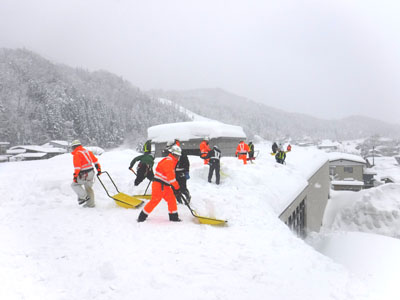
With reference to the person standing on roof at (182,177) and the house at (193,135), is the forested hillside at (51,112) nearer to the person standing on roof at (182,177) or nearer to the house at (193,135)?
the house at (193,135)

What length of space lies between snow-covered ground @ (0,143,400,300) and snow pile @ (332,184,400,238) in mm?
19874

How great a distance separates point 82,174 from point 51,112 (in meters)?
72.5

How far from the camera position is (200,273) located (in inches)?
158

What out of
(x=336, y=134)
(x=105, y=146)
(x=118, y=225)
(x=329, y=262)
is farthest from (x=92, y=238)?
(x=336, y=134)

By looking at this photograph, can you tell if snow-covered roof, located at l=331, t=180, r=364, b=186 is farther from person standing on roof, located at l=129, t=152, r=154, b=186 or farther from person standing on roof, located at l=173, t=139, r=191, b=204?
person standing on roof, located at l=129, t=152, r=154, b=186

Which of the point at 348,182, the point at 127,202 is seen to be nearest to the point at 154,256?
the point at 127,202

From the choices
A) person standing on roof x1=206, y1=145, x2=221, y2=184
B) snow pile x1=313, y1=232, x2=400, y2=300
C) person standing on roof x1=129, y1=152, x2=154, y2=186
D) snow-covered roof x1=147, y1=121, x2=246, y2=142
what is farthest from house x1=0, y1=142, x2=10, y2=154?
snow pile x1=313, y1=232, x2=400, y2=300

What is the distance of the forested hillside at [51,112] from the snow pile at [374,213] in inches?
2587

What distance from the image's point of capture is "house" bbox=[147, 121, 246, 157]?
64.6 feet

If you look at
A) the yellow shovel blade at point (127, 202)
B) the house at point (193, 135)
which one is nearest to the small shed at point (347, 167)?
the house at point (193, 135)

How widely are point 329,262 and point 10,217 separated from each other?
761cm

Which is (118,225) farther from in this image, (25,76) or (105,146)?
(25,76)

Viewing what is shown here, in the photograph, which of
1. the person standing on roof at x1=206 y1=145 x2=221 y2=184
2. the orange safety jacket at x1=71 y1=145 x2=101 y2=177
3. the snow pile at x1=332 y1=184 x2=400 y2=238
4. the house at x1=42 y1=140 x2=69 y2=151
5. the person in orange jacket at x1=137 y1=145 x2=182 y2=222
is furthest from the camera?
the house at x1=42 y1=140 x2=69 y2=151

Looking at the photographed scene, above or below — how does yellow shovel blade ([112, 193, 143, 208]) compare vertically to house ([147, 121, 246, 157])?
below
